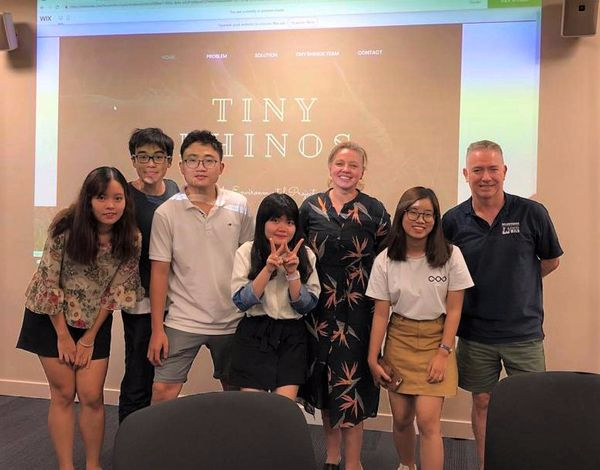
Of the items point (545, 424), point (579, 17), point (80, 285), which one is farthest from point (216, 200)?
point (579, 17)

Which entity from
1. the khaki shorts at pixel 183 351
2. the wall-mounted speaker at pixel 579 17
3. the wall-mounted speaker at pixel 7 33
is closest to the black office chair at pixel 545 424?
the khaki shorts at pixel 183 351

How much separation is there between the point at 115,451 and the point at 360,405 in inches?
55.3

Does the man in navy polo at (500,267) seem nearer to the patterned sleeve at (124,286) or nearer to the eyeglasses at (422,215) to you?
the eyeglasses at (422,215)

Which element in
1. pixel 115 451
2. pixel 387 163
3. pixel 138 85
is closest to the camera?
pixel 115 451

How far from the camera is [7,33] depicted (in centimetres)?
342

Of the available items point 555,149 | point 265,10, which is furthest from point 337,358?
point 265,10

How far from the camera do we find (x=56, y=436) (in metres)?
2.29

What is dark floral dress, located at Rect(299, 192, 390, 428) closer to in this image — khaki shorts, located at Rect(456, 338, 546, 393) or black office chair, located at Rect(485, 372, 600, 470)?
khaki shorts, located at Rect(456, 338, 546, 393)

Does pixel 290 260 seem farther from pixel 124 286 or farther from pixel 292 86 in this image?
pixel 292 86

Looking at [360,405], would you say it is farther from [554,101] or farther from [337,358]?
[554,101]

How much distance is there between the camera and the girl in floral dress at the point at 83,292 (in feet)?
7.00

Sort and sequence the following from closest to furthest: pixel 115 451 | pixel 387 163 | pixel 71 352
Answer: pixel 115 451, pixel 71 352, pixel 387 163

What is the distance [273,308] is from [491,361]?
961 mm

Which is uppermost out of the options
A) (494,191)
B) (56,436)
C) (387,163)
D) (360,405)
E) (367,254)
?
(387,163)
